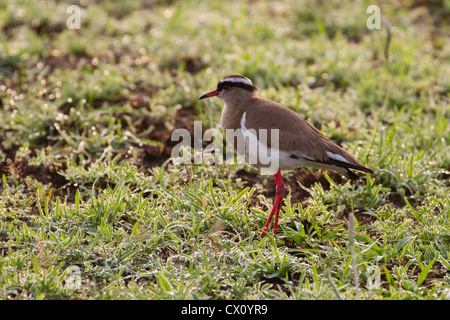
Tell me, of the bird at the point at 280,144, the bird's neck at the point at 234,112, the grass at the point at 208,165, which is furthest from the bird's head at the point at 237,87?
the grass at the point at 208,165

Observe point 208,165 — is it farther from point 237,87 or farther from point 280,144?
point 280,144

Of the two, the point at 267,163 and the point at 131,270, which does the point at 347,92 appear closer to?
the point at 267,163

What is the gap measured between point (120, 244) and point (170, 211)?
62cm

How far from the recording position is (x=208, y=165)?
5.26m

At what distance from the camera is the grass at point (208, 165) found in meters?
3.87

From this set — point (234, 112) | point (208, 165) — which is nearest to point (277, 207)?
point (234, 112)

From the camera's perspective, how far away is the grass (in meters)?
3.87

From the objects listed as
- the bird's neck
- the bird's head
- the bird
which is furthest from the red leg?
the bird's head

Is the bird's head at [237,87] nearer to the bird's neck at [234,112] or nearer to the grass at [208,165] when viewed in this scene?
the bird's neck at [234,112]

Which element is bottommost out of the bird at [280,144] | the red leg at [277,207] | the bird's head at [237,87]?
the red leg at [277,207]

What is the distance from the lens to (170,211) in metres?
4.54

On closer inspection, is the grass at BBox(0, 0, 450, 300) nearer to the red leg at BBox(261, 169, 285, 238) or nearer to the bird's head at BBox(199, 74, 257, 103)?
the red leg at BBox(261, 169, 285, 238)
